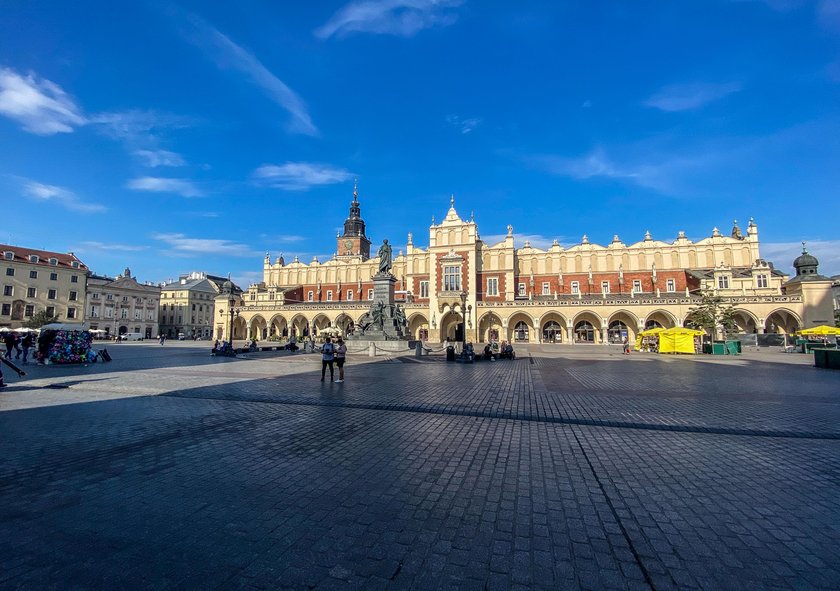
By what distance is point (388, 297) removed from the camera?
27.6 metres

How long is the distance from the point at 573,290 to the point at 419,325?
2092cm

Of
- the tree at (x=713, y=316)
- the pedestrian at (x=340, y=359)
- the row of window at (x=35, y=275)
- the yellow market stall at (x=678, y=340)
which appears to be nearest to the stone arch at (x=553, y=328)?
the tree at (x=713, y=316)

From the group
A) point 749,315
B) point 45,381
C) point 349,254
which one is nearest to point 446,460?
point 45,381

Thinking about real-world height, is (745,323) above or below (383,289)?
below

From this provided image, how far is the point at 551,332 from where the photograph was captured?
4953 centimetres

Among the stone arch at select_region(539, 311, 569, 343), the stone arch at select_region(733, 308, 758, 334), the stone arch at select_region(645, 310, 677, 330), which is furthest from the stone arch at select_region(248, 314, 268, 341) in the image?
the stone arch at select_region(733, 308, 758, 334)

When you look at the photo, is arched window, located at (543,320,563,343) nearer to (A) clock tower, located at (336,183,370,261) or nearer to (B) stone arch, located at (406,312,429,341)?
(B) stone arch, located at (406,312,429,341)

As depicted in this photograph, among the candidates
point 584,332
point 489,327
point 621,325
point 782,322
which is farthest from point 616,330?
point 782,322

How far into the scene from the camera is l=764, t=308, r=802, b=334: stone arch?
4106cm

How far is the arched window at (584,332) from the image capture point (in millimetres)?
48719

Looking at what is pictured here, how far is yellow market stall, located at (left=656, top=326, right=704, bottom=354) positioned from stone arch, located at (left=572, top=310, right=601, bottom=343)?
15109 mm

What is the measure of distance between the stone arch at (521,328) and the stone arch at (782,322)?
77.5 ft

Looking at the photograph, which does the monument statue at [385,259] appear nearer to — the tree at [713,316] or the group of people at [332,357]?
the group of people at [332,357]

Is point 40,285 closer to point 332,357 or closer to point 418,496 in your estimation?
point 332,357
